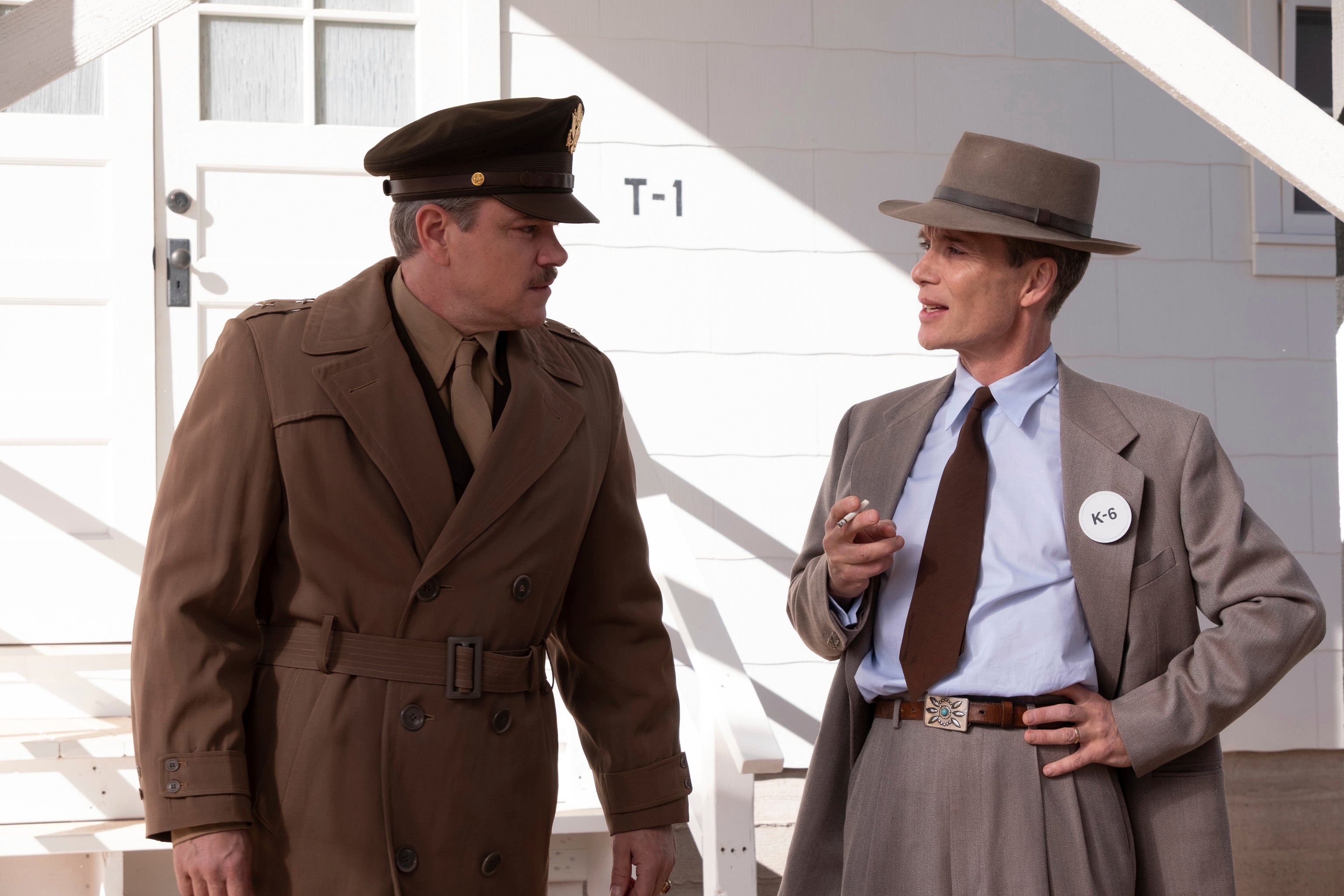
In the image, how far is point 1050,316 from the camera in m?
2.30

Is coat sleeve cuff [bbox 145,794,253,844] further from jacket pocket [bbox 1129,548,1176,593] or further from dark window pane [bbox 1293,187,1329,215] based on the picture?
dark window pane [bbox 1293,187,1329,215]

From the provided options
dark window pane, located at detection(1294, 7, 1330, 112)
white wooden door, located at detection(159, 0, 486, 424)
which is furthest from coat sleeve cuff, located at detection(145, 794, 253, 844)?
dark window pane, located at detection(1294, 7, 1330, 112)

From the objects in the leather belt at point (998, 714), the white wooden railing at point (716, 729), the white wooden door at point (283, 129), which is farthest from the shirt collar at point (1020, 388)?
the white wooden door at point (283, 129)

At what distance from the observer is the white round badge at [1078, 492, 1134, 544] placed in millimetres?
2045

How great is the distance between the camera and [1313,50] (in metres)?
4.62

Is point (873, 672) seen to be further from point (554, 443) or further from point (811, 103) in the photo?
point (811, 103)

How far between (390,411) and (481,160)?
0.41 meters

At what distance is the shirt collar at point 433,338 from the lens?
2.04 m

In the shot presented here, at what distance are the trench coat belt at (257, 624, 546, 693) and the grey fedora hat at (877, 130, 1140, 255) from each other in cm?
102

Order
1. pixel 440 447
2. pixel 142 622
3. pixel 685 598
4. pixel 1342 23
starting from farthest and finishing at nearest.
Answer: pixel 685 598
pixel 1342 23
pixel 440 447
pixel 142 622

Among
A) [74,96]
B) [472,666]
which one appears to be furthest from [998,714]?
[74,96]

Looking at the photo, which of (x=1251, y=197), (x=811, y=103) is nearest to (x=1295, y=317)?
(x=1251, y=197)

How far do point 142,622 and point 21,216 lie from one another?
262cm

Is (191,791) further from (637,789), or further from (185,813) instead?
(637,789)
